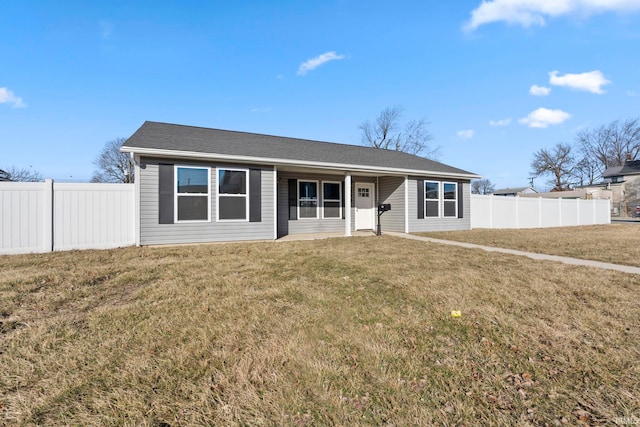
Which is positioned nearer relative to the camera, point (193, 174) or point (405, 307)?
point (405, 307)

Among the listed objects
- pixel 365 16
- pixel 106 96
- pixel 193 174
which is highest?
pixel 365 16

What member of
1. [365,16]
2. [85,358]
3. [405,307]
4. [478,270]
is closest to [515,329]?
[405,307]

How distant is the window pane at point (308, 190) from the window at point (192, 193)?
3.99 meters

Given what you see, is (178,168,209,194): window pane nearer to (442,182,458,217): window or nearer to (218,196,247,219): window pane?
(218,196,247,219): window pane

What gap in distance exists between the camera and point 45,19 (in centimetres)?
873

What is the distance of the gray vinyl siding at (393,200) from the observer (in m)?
12.1

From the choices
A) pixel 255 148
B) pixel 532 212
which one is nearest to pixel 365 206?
pixel 255 148

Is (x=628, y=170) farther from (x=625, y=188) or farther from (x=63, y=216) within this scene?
(x=63, y=216)

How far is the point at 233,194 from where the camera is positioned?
8766 millimetres

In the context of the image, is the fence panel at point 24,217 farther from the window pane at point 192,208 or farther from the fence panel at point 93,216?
the window pane at point 192,208

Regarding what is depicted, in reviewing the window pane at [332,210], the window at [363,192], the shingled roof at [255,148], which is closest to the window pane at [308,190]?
the window pane at [332,210]

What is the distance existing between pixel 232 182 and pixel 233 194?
380mm

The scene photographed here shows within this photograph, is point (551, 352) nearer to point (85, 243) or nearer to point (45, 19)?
point (85, 243)

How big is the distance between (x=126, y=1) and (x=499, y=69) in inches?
565
